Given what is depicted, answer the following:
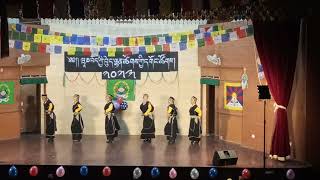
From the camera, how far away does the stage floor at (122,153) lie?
361 inches

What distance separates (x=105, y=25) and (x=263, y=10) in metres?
4.76

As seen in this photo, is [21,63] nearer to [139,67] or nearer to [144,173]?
[139,67]

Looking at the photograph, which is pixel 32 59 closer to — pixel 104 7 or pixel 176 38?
pixel 104 7

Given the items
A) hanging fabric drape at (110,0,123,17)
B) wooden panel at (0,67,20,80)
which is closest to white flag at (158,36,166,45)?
hanging fabric drape at (110,0,123,17)

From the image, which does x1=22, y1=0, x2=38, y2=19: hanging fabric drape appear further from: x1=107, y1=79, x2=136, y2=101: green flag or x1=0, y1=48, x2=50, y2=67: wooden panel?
x1=107, y1=79, x2=136, y2=101: green flag

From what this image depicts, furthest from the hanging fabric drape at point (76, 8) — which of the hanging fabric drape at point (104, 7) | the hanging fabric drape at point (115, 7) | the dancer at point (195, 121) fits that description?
the dancer at point (195, 121)

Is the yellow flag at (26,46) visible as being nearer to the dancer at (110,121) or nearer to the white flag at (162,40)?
the dancer at (110,121)

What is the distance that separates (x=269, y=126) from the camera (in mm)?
10227

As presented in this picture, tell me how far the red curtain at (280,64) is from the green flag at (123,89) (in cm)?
425

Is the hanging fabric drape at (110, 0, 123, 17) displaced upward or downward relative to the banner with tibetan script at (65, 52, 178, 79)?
upward

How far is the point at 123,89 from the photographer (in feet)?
42.2

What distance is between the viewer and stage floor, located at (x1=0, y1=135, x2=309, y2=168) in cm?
916

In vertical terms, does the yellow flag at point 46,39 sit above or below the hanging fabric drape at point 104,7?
below

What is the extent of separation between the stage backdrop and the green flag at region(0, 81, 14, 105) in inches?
44.2
